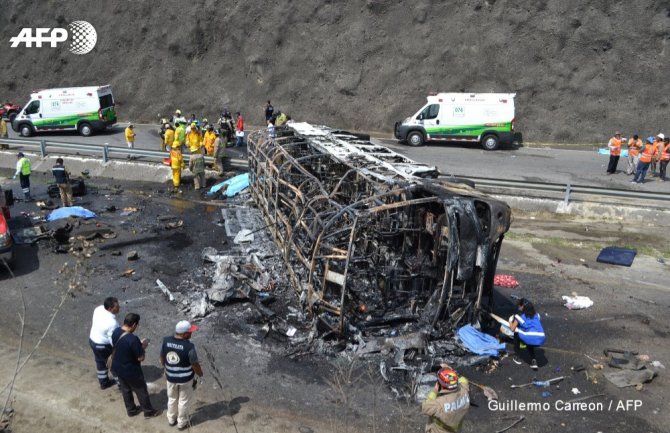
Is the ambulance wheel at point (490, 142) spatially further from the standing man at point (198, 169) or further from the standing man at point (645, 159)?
the standing man at point (198, 169)

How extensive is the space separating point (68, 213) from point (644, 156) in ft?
56.2

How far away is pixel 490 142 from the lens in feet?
71.6

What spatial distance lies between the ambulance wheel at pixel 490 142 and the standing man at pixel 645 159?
20.4 feet

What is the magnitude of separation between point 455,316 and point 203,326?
161 inches

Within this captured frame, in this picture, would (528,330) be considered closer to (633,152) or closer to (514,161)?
(633,152)

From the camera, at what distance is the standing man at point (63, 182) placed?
14.3 meters

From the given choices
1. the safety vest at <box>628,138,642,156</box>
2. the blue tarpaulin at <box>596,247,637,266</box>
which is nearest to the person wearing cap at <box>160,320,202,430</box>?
the blue tarpaulin at <box>596,247,637,266</box>

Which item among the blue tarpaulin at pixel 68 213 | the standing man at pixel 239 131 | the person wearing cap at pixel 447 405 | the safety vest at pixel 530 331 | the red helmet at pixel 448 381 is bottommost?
the safety vest at pixel 530 331

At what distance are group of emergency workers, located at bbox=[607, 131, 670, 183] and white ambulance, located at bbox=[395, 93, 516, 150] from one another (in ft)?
15.7

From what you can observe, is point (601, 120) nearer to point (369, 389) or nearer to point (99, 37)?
point (369, 389)

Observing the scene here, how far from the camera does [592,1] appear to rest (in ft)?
80.2

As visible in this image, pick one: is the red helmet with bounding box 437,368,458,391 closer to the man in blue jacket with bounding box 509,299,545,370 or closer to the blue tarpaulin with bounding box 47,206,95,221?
the man in blue jacket with bounding box 509,299,545,370

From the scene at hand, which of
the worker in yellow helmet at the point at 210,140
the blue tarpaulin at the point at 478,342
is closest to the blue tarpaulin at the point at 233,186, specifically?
the worker in yellow helmet at the point at 210,140

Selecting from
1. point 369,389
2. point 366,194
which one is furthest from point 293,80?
point 369,389
